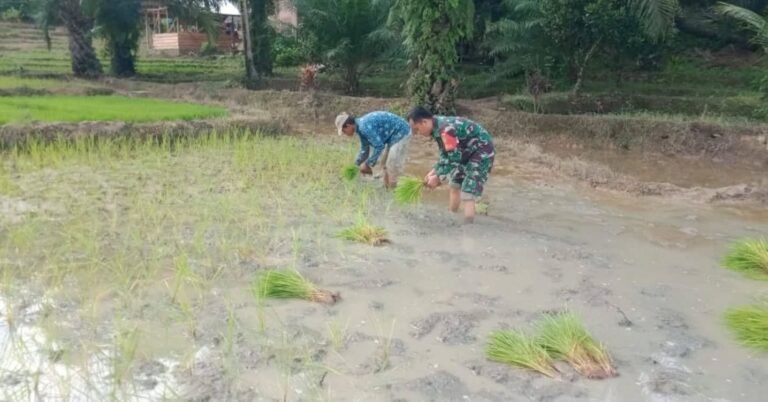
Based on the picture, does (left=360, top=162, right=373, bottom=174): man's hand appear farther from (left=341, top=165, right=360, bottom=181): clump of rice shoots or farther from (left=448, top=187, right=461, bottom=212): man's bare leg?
(left=448, top=187, right=461, bottom=212): man's bare leg

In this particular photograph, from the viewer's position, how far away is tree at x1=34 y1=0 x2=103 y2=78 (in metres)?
15.8

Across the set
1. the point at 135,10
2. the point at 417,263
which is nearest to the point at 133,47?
the point at 135,10

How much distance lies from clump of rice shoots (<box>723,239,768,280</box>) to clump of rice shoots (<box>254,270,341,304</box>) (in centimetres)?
248

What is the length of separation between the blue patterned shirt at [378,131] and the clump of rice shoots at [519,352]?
3105 millimetres

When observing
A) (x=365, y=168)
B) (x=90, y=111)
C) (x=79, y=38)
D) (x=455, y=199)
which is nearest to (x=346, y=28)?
(x=90, y=111)

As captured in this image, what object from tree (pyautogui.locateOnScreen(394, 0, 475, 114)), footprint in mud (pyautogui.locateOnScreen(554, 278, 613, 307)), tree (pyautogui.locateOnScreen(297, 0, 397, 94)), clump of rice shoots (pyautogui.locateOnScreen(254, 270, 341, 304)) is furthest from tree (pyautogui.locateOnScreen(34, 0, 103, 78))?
footprint in mud (pyautogui.locateOnScreen(554, 278, 613, 307))

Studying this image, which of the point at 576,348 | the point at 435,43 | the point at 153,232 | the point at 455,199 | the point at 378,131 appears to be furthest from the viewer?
the point at 435,43

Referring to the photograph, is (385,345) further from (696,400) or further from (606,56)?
(606,56)

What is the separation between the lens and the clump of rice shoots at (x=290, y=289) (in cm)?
360

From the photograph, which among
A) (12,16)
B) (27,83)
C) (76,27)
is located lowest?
(27,83)

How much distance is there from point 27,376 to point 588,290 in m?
2.75

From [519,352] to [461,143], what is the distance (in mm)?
2617

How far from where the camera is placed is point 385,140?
19.8ft

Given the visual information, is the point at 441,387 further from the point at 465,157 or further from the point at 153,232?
the point at 465,157
